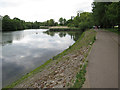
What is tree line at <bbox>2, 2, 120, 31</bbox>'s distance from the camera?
16.9 metres

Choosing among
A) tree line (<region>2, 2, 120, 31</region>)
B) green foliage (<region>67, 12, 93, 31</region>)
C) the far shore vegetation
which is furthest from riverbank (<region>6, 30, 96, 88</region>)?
green foliage (<region>67, 12, 93, 31</region>)

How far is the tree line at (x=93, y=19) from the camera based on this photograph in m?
16.9

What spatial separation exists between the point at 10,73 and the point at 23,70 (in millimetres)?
1265

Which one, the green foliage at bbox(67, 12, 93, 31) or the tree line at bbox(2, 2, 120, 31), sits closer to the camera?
the tree line at bbox(2, 2, 120, 31)

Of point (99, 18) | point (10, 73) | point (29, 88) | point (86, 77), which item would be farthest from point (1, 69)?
point (99, 18)

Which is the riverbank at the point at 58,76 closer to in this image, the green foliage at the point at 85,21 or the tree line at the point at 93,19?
the tree line at the point at 93,19

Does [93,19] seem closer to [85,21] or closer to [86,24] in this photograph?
[86,24]

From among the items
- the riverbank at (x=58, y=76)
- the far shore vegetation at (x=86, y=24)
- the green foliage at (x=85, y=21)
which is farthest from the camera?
the green foliage at (x=85, y=21)

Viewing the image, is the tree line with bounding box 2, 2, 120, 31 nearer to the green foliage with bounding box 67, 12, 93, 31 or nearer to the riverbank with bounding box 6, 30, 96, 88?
the green foliage with bounding box 67, 12, 93, 31

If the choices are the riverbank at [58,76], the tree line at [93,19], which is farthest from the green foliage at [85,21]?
the riverbank at [58,76]

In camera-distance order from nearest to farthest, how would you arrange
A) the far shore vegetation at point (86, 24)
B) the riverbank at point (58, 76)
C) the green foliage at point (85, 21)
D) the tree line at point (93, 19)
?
the riverbank at point (58, 76), the far shore vegetation at point (86, 24), the tree line at point (93, 19), the green foliage at point (85, 21)

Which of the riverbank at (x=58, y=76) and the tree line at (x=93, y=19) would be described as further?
the tree line at (x=93, y=19)

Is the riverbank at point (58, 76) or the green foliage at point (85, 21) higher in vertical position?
the green foliage at point (85, 21)

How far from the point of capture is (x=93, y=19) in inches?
1375
